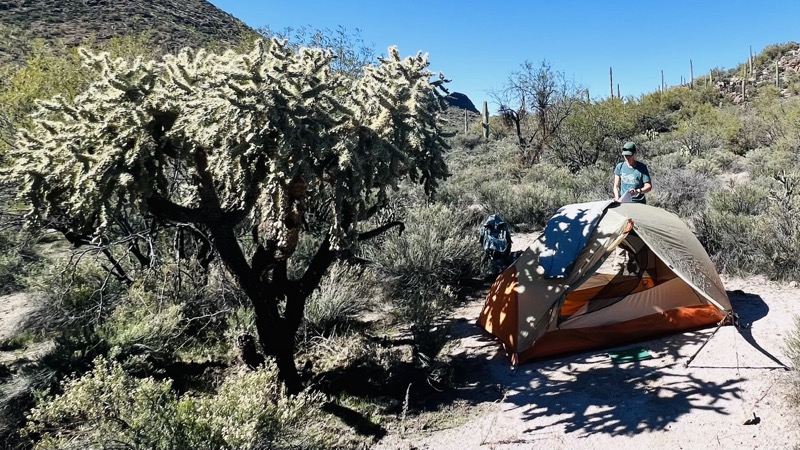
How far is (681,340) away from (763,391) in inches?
51.1

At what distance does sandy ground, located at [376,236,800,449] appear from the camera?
396cm

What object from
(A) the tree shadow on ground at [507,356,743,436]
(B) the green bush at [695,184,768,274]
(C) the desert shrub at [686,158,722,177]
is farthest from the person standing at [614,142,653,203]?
(C) the desert shrub at [686,158,722,177]

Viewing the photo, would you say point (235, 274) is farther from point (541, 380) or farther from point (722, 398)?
point (722, 398)

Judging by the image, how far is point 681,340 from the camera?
18.4ft

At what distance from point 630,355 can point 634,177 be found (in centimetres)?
285

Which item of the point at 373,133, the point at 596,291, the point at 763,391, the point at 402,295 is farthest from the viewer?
the point at 402,295

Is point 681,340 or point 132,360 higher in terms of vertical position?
point 132,360

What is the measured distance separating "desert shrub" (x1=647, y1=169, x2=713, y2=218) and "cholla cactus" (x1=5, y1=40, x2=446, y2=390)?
8.17 m

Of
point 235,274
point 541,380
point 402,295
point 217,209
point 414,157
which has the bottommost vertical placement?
point 541,380

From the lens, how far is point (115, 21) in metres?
26.0

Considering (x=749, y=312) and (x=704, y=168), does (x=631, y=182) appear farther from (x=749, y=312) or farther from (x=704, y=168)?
(x=704, y=168)

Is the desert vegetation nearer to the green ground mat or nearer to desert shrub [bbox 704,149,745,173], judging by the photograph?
the green ground mat

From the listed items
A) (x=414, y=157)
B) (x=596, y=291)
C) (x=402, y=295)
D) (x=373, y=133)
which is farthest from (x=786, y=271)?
(x=373, y=133)

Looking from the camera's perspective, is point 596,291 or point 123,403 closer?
point 123,403
